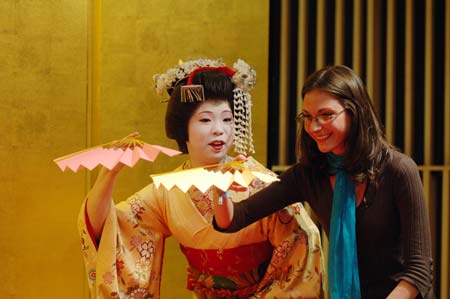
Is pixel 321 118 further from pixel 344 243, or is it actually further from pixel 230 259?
pixel 230 259

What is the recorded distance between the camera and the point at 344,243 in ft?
6.50

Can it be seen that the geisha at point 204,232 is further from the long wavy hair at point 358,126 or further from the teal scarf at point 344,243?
the long wavy hair at point 358,126

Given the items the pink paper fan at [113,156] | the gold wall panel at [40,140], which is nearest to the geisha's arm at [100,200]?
the pink paper fan at [113,156]

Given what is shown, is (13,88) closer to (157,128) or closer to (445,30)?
(157,128)

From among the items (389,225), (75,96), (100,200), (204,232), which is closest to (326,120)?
(389,225)

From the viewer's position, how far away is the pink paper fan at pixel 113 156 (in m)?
2.05

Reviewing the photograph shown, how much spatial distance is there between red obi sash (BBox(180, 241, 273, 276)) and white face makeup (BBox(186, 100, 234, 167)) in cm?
34

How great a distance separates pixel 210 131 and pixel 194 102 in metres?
0.12

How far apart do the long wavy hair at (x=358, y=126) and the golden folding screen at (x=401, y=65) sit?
49.3 inches

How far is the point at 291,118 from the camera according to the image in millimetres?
3408

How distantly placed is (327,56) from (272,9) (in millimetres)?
381

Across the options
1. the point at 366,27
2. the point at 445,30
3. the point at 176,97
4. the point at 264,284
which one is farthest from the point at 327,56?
the point at 264,284

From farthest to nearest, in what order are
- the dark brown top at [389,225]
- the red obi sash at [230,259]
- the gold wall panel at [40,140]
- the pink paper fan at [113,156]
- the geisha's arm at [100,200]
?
the gold wall panel at [40,140] < the red obi sash at [230,259] < the geisha's arm at [100,200] < the pink paper fan at [113,156] < the dark brown top at [389,225]

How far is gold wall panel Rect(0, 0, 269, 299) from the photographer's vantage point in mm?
3098
